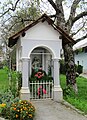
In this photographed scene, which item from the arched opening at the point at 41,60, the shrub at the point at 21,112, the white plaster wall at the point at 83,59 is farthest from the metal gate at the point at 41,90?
the white plaster wall at the point at 83,59

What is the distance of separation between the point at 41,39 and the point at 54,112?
4.24 metres

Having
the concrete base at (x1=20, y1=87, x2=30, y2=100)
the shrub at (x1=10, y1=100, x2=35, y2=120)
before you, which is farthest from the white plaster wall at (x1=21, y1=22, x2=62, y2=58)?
the shrub at (x1=10, y1=100, x2=35, y2=120)

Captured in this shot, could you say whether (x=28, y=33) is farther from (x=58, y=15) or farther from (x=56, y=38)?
(x=58, y=15)

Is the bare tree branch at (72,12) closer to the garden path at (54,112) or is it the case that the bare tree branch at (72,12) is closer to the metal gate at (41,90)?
the metal gate at (41,90)

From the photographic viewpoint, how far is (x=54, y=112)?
34.1 ft

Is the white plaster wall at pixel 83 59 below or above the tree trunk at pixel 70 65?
above

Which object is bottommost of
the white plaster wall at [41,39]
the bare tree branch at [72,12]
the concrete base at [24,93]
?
the concrete base at [24,93]

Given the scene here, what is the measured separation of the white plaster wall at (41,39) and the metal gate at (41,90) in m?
1.42

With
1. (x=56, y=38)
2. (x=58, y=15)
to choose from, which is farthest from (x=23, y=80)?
(x=58, y=15)

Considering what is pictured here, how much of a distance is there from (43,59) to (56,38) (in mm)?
1939

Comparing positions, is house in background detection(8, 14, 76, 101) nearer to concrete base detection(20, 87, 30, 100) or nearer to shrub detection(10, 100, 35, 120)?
concrete base detection(20, 87, 30, 100)

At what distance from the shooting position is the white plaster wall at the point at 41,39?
1315 cm

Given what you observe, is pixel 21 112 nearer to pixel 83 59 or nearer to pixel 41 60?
pixel 41 60

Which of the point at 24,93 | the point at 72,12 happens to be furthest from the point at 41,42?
the point at 72,12
